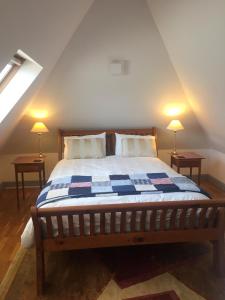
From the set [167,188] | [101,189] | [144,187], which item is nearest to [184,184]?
[167,188]

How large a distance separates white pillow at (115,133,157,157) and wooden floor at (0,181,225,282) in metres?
1.15

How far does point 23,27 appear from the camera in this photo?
5.80ft

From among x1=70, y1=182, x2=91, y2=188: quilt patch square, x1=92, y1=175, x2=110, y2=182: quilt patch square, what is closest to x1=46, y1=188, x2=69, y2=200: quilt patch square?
x1=70, y1=182, x2=91, y2=188: quilt patch square

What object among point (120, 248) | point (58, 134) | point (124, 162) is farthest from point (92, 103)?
point (120, 248)

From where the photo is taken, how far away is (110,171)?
10.5 ft

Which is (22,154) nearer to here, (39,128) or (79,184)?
(39,128)

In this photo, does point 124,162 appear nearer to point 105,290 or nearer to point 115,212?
point 115,212

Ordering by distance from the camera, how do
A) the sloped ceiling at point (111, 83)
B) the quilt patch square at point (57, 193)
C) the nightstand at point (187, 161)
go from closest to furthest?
1. the quilt patch square at point (57, 193)
2. the sloped ceiling at point (111, 83)
3. the nightstand at point (187, 161)

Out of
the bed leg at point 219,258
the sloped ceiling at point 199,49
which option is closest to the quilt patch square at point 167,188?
the bed leg at point 219,258

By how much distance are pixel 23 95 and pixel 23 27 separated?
1554 millimetres

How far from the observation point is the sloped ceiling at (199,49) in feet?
6.97

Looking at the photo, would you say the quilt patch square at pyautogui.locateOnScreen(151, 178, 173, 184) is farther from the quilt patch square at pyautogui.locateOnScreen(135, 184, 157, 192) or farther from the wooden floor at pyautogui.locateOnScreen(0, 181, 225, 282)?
the wooden floor at pyautogui.locateOnScreen(0, 181, 225, 282)

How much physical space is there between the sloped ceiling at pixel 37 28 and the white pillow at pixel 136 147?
1.42 meters

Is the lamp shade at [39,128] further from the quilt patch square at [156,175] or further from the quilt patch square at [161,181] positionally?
the quilt patch square at [161,181]
